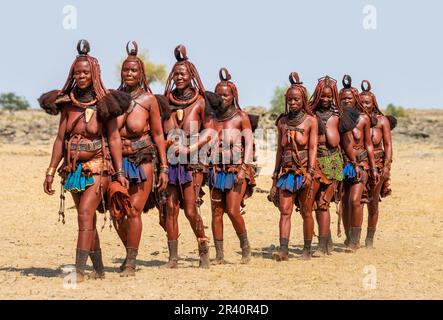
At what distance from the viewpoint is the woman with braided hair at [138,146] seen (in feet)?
30.4

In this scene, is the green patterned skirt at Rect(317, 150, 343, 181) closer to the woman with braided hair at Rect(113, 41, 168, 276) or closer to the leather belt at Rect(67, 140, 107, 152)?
the woman with braided hair at Rect(113, 41, 168, 276)

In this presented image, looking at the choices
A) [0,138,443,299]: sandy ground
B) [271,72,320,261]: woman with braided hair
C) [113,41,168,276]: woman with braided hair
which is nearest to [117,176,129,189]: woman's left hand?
[113,41,168,276]: woman with braided hair

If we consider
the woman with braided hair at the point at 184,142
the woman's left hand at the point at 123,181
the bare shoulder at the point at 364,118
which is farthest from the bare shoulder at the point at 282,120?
the woman's left hand at the point at 123,181

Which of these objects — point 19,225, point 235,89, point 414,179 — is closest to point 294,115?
point 235,89

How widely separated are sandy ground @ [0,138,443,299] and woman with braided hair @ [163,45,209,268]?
0.69 m

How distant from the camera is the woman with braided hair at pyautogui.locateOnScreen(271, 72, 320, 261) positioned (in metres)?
10.9

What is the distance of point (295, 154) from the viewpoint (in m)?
10.9

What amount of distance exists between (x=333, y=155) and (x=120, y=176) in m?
3.60

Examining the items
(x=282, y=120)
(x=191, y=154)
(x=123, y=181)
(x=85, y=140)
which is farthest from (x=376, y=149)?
(x=85, y=140)

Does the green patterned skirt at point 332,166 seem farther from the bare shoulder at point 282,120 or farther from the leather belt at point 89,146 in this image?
the leather belt at point 89,146

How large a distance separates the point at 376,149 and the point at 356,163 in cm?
72

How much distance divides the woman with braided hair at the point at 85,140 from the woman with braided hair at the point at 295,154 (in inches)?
105

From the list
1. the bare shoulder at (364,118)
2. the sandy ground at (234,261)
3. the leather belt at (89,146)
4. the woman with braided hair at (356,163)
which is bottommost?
the sandy ground at (234,261)

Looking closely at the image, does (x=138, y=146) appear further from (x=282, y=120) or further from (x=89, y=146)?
(x=282, y=120)
